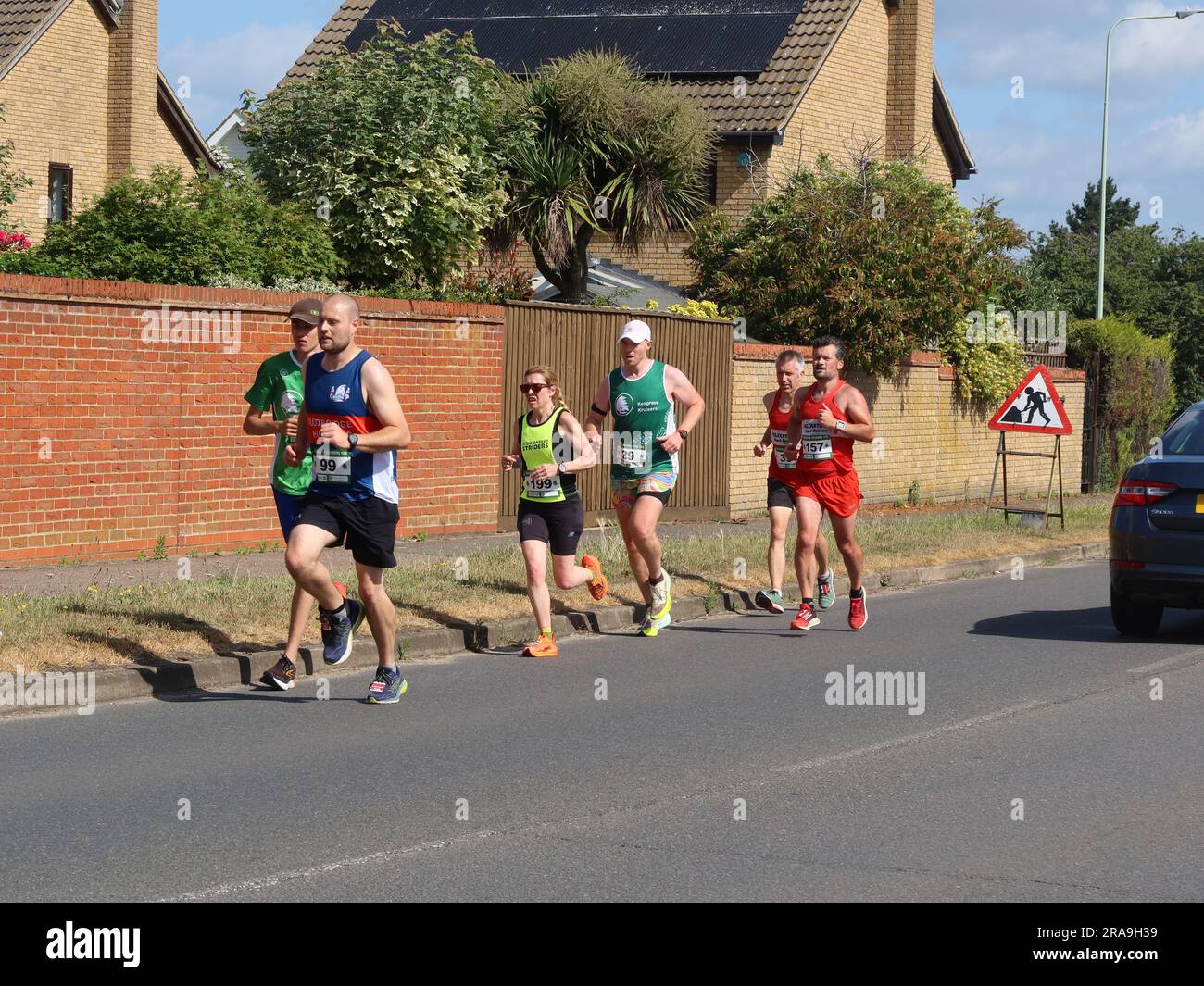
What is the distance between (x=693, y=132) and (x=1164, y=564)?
14.1 metres

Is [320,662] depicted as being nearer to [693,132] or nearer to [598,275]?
[693,132]

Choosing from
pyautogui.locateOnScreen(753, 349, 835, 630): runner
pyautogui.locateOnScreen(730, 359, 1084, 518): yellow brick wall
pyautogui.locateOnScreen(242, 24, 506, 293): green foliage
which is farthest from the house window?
pyautogui.locateOnScreen(753, 349, 835, 630): runner

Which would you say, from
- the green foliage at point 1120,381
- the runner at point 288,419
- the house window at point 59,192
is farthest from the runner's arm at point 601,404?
Result: the green foliage at point 1120,381

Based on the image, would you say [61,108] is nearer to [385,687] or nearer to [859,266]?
[859,266]

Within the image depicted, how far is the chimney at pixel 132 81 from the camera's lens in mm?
29281

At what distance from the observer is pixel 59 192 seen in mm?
28625

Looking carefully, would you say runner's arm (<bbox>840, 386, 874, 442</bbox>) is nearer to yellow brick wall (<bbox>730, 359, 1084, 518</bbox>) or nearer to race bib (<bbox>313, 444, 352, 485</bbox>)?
race bib (<bbox>313, 444, 352, 485</bbox>)

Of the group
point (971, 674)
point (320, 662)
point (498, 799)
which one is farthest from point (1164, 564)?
point (498, 799)

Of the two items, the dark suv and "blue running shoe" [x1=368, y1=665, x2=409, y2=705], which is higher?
the dark suv

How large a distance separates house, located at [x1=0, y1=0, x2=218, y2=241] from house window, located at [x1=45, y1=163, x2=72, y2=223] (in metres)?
0.02

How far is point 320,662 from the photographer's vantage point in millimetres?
10406

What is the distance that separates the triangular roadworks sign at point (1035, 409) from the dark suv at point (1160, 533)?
6.78 meters

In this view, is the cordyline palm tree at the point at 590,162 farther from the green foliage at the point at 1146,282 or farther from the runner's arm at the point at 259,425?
the green foliage at the point at 1146,282

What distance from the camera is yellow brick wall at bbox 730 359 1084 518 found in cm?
2092
